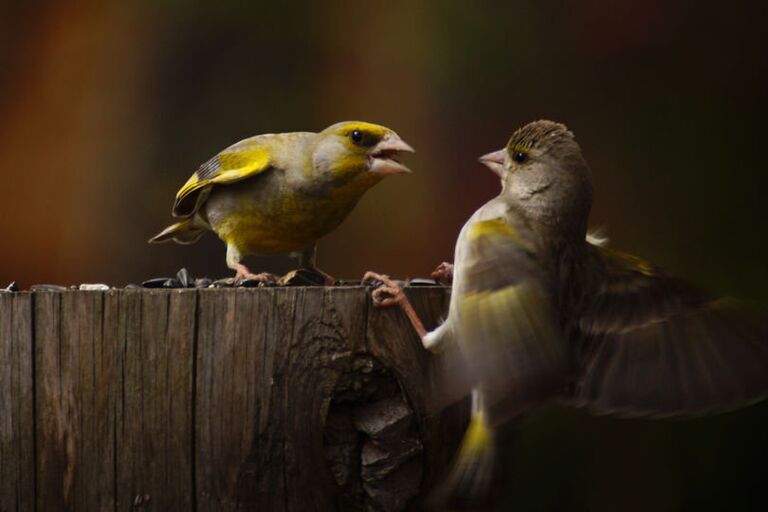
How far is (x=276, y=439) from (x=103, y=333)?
0.55m

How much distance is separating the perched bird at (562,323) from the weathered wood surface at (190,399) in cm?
25

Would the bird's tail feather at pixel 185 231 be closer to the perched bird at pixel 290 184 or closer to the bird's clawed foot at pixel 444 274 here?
the perched bird at pixel 290 184

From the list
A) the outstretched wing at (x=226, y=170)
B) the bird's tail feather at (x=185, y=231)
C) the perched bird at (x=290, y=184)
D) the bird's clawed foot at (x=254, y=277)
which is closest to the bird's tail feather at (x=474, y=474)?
the bird's clawed foot at (x=254, y=277)

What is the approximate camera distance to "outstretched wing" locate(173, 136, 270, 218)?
3.95 metres

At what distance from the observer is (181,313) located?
9.18 feet

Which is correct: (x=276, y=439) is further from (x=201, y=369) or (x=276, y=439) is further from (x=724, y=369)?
(x=724, y=369)

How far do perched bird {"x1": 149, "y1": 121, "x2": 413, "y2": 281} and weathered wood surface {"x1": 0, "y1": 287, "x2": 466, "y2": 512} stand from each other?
3.03 feet

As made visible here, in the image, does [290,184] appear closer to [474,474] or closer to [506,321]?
[506,321]

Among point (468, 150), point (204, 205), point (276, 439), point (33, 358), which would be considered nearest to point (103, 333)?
point (33, 358)

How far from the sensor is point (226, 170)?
159 inches

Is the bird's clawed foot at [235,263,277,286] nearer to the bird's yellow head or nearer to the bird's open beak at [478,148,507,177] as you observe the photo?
the bird's yellow head

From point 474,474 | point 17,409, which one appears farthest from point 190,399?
point 474,474

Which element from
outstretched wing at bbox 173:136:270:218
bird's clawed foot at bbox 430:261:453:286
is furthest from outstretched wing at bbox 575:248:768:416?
outstretched wing at bbox 173:136:270:218

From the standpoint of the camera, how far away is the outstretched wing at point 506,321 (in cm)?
287
